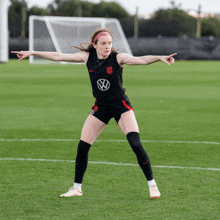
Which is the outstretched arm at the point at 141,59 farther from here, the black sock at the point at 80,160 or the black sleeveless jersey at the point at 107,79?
the black sock at the point at 80,160

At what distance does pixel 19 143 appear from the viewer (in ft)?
29.6

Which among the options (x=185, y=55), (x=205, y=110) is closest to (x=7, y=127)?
(x=205, y=110)

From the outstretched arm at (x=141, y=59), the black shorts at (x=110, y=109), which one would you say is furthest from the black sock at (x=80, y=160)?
the outstretched arm at (x=141, y=59)

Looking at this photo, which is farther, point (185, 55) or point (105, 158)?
point (185, 55)

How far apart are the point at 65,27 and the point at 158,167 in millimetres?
33210

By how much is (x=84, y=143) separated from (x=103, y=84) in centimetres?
73

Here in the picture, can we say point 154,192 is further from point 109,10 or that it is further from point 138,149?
point 109,10

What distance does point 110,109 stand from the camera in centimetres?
563

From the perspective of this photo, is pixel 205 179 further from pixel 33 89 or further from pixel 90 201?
pixel 33 89

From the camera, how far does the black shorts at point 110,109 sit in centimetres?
562

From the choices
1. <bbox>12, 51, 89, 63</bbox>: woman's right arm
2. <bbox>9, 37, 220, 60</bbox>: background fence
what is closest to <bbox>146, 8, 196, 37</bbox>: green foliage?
<bbox>9, 37, 220, 60</bbox>: background fence

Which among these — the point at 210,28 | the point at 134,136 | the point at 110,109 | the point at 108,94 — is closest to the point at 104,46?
the point at 108,94

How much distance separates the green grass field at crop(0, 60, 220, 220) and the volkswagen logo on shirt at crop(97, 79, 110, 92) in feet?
4.18

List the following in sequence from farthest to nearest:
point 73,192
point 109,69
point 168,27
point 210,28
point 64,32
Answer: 1. point 210,28
2. point 168,27
3. point 64,32
4. point 73,192
5. point 109,69
